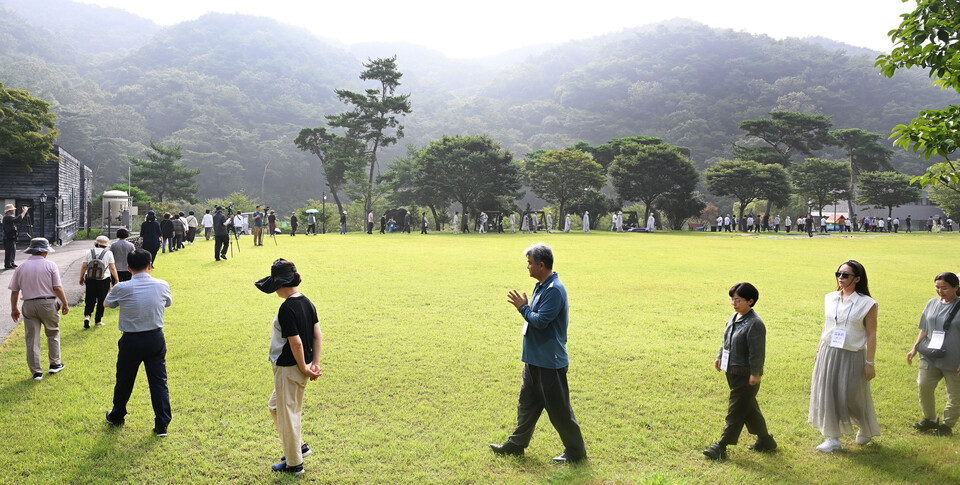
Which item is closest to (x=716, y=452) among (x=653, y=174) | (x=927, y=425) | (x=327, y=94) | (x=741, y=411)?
(x=741, y=411)

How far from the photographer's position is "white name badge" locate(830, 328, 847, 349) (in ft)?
15.7

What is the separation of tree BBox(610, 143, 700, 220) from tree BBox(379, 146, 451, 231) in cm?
1604

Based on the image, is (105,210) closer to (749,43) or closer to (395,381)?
(395,381)

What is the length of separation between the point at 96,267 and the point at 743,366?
8.92 m

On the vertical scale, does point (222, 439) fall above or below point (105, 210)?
below

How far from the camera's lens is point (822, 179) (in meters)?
51.9

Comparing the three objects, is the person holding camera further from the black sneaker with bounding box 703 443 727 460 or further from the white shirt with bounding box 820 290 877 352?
the black sneaker with bounding box 703 443 727 460

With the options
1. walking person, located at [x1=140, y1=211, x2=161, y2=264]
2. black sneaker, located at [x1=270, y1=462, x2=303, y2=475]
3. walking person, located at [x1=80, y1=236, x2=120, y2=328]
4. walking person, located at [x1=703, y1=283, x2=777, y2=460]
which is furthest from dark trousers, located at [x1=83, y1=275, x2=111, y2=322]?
walking person, located at [x1=703, y1=283, x2=777, y2=460]

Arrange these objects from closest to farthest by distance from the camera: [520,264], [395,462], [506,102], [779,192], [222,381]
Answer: [395,462] → [222,381] → [520,264] → [779,192] → [506,102]

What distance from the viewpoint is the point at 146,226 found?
48.2 feet

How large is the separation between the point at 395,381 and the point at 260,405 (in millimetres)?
1523

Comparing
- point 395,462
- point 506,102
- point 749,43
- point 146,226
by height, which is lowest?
point 395,462

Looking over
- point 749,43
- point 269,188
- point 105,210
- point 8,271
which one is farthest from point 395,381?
point 749,43

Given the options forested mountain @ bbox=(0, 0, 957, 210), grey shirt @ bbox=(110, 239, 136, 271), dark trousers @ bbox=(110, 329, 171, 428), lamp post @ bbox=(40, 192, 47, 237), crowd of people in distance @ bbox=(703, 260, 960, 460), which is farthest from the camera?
forested mountain @ bbox=(0, 0, 957, 210)
